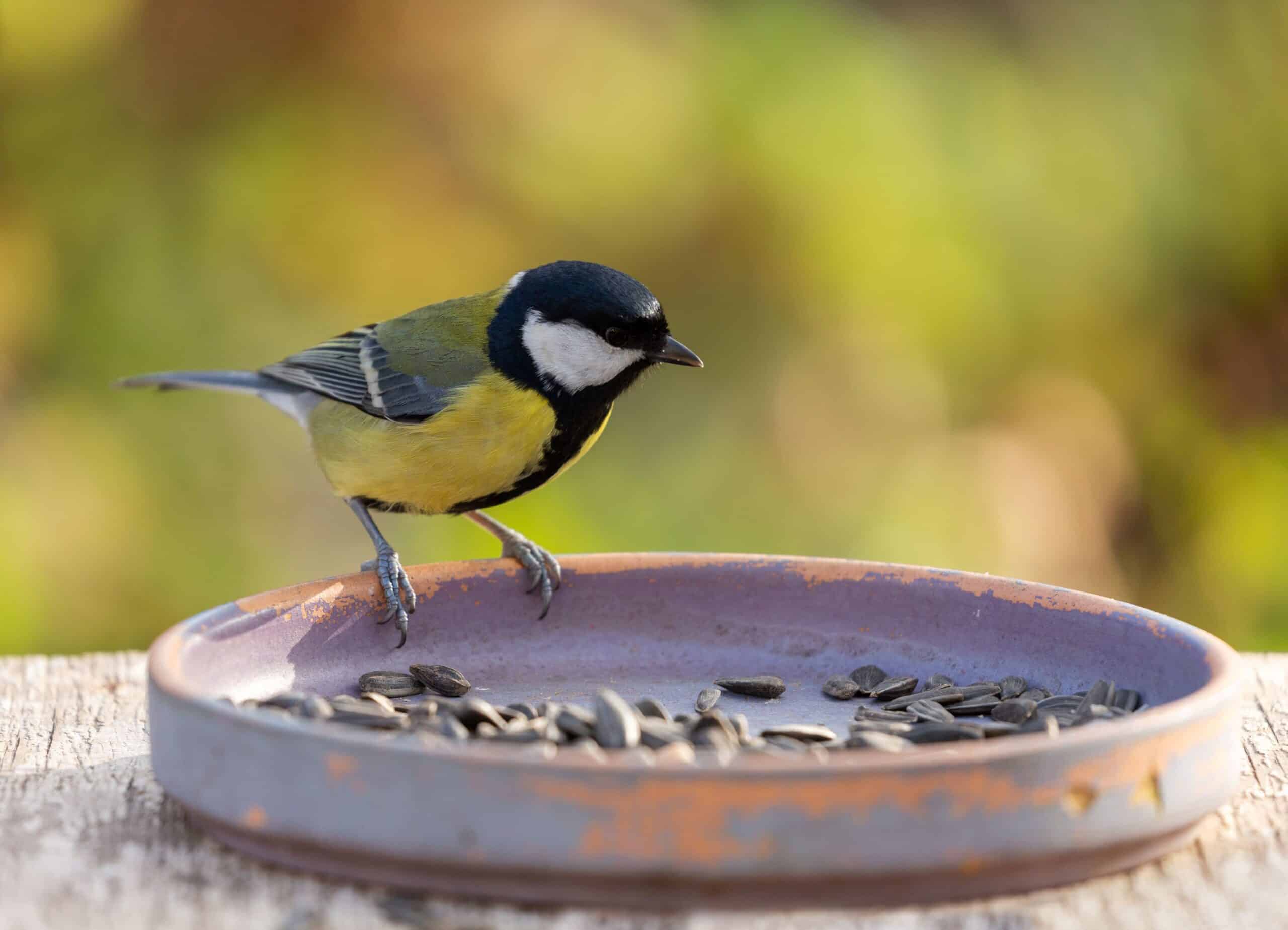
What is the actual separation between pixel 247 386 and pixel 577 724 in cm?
196

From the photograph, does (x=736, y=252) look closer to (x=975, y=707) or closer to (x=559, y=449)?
(x=559, y=449)

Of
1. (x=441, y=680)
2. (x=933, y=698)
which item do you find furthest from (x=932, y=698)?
(x=441, y=680)

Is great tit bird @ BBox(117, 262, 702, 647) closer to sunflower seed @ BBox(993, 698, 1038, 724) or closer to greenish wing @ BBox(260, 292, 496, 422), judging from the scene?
greenish wing @ BBox(260, 292, 496, 422)

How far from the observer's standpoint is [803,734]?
79.3 inches

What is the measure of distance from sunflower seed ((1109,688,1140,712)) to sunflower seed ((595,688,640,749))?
735mm

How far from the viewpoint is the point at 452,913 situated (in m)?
1.55

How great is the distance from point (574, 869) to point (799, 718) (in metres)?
0.88

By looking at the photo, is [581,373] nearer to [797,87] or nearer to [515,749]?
[515,749]

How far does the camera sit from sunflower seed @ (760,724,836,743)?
201 centimetres

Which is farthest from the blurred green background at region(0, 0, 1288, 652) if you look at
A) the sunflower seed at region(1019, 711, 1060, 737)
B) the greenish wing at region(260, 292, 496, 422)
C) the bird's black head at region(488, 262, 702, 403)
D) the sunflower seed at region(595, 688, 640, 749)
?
the sunflower seed at region(595, 688, 640, 749)

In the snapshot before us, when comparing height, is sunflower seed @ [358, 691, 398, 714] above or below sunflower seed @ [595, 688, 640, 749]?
below

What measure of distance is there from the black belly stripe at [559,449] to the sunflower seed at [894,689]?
0.95 metres

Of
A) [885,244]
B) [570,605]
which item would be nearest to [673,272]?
[885,244]

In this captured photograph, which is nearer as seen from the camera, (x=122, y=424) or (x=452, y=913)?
(x=452, y=913)
